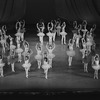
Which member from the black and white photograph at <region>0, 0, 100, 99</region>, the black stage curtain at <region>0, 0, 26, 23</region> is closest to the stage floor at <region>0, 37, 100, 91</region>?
the black and white photograph at <region>0, 0, 100, 99</region>

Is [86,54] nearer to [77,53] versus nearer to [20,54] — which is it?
[77,53]

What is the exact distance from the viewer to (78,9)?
12664 millimetres

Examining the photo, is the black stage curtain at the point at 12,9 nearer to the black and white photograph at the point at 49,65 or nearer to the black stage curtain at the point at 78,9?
the black and white photograph at the point at 49,65

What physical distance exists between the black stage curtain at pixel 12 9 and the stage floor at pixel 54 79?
14.9ft

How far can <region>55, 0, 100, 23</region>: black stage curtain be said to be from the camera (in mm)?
12500

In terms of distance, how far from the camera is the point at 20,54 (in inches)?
328

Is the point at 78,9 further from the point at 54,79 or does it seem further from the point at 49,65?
the point at 54,79

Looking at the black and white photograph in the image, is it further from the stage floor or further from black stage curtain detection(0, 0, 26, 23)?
black stage curtain detection(0, 0, 26, 23)

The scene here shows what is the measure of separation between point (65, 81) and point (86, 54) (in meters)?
1.06

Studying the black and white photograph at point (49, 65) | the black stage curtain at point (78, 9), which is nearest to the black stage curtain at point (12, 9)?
the black and white photograph at point (49, 65)

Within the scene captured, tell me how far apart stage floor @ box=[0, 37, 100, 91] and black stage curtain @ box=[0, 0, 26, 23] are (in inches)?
179

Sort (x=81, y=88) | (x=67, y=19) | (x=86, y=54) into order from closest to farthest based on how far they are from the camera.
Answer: (x=81, y=88), (x=86, y=54), (x=67, y=19)

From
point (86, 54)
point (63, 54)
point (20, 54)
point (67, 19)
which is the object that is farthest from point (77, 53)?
point (67, 19)

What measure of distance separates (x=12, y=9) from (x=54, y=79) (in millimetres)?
6114
